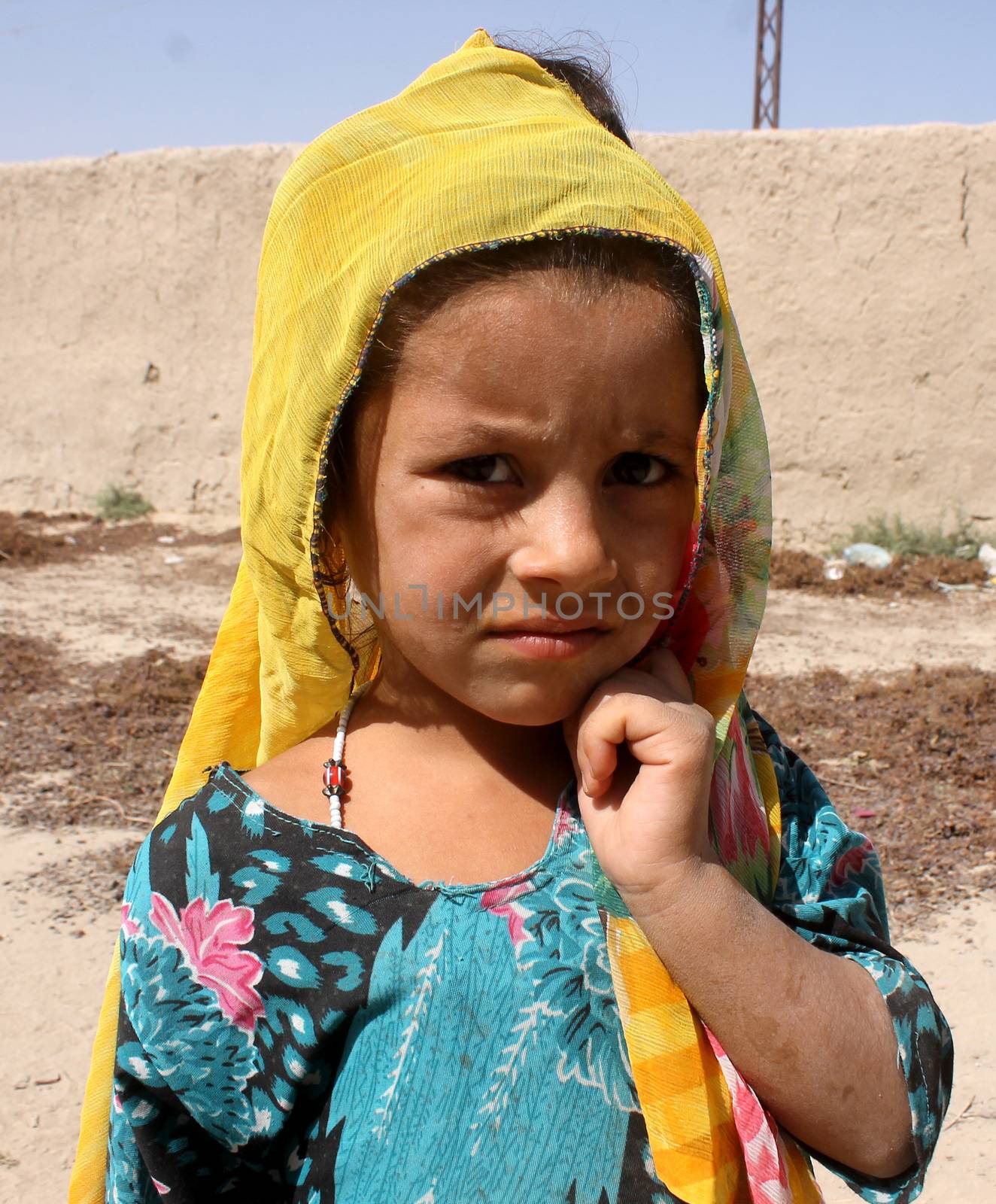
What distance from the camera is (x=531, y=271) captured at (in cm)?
111

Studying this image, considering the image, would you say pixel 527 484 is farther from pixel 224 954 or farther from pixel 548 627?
pixel 224 954

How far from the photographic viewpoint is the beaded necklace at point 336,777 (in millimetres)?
1210

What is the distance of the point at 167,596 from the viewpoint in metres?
7.44

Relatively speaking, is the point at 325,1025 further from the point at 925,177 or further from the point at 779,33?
the point at 779,33

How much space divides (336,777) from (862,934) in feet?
1.95

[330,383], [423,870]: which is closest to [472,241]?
[330,383]

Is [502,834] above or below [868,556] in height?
above

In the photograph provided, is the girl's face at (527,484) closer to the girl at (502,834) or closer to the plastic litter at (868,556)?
the girl at (502,834)

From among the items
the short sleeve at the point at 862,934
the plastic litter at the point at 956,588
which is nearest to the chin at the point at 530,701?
the short sleeve at the point at 862,934

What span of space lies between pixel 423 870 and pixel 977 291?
791 cm

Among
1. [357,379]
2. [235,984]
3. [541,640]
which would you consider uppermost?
[357,379]

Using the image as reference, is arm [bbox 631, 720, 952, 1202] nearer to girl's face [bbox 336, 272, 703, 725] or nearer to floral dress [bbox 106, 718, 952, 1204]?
floral dress [bbox 106, 718, 952, 1204]

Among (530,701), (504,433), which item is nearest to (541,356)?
(504,433)

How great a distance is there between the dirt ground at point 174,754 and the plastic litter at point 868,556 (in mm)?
243
